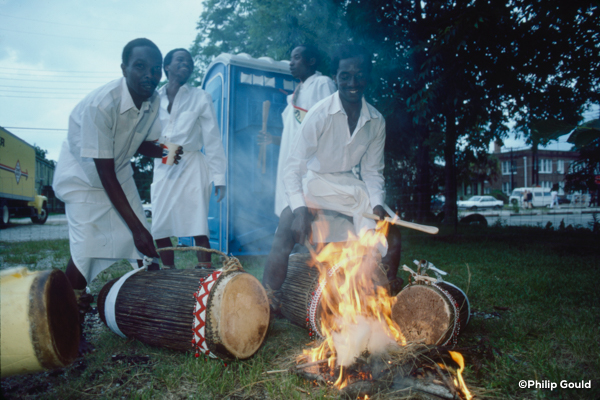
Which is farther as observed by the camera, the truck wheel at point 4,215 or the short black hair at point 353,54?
the truck wheel at point 4,215

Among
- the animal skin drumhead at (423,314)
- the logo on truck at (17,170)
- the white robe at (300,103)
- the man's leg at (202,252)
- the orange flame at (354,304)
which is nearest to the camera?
the orange flame at (354,304)

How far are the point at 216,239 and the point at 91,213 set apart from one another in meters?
3.06

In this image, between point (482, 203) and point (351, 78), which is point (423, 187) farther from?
point (482, 203)

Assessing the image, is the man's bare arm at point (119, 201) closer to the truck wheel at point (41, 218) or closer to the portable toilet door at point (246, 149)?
the portable toilet door at point (246, 149)

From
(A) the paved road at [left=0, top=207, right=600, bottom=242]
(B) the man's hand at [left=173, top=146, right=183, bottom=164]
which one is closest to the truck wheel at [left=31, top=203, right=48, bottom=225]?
(A) the paved road at [left=0, top=207, right=600, bottom=242]

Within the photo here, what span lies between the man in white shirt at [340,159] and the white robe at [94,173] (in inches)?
44.4

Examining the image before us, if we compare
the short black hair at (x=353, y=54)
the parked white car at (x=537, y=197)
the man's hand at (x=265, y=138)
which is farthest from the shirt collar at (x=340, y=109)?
the parked white car at (x=537, y=197)

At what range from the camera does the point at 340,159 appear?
320 cm

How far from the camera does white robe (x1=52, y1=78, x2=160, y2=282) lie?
253 centimetres

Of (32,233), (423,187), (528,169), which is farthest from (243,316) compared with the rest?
(528,169)

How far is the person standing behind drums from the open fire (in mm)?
1453

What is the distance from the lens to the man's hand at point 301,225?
2689 mm

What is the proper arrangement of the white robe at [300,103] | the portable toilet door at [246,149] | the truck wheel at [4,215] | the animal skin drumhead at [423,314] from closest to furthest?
the animal skin drumhead at [423,314]
the white robe at [300,103]
the portable toilet door at [246,149]
the truck wheel at [4,215]

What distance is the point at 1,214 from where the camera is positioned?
1145 centimetres
